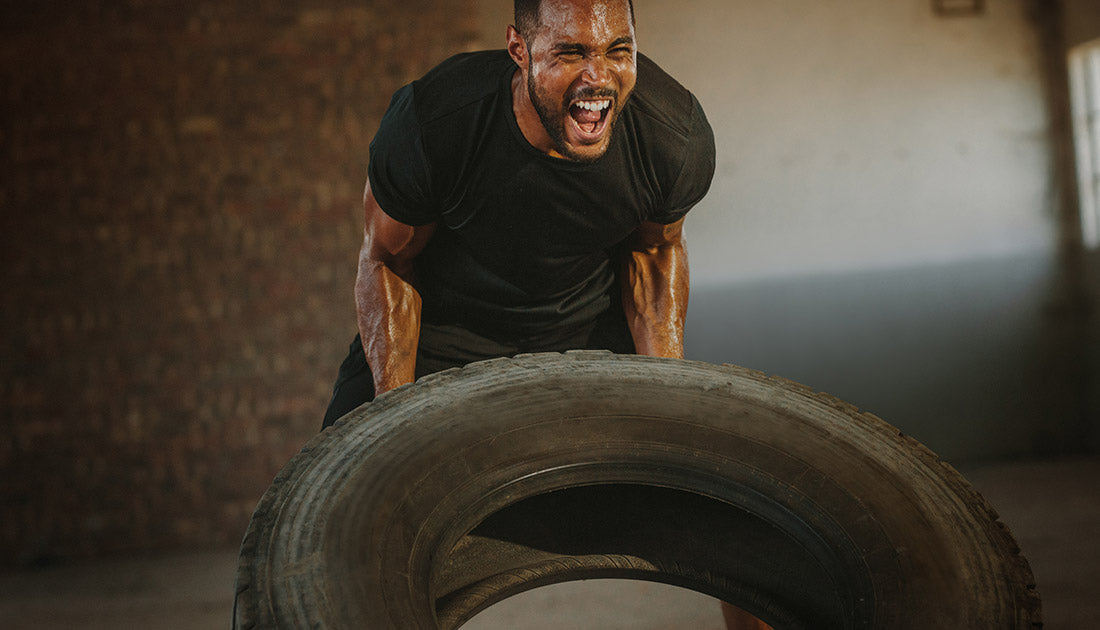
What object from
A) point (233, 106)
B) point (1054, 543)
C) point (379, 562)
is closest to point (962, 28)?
point (1054, 543)

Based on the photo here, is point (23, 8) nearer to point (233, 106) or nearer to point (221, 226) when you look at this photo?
point (233, 106)

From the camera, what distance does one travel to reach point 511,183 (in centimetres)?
147

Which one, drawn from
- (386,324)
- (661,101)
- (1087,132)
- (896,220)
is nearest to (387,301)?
(386,324)

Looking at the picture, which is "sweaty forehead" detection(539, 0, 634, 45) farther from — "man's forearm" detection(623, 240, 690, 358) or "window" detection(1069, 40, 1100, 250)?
"window" detection(1069, 40, 1100, 250)

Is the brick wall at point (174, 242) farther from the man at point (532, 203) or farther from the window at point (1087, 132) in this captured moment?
the window at point (1087, 132)

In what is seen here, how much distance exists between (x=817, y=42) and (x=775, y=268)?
1.10m

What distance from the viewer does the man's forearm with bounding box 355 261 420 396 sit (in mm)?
1569

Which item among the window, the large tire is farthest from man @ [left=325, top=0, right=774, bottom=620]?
the window

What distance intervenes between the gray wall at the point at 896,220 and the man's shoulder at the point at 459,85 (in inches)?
93.8

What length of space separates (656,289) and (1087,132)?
3.77 metres

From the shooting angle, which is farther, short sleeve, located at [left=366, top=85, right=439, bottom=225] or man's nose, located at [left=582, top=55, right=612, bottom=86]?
short sleeve, located at [left=366, top=85, right=439, bottom=225]

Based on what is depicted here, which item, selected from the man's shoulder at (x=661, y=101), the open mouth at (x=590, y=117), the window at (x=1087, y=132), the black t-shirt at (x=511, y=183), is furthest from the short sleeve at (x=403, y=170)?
the window at (x=1087, y=132)

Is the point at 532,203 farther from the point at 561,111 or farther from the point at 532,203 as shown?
the point at 561,111

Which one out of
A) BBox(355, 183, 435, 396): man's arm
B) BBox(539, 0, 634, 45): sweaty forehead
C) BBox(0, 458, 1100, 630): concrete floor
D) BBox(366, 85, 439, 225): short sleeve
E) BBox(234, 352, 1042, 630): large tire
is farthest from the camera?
BBox(0, 458, 1100, 630): concrete floor
